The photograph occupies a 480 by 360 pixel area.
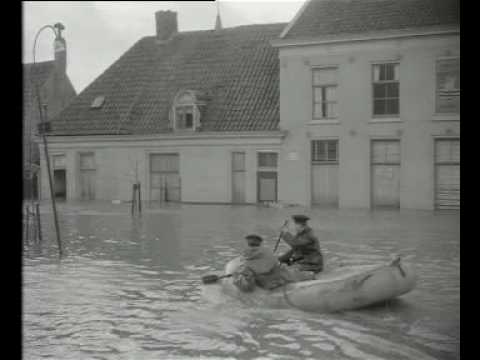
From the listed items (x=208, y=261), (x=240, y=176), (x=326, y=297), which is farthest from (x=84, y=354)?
(x=240, y=176)

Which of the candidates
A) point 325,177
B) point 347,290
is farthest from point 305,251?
point 325,177

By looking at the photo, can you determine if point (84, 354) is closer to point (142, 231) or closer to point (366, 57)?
point (142, 231)

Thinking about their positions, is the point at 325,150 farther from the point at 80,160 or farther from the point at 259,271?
the point at 259,271

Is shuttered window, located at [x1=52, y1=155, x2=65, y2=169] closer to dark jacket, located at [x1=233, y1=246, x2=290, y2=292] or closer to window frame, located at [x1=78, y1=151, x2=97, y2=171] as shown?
window frame, located at [x1=78, y1=151, x2=97, y2=171]

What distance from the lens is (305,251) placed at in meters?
8.02

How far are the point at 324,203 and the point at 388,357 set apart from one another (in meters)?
11.5

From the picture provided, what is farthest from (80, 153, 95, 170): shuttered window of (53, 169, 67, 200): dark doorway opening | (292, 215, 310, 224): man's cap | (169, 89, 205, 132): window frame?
(292, 215, 310, 224): man's cap

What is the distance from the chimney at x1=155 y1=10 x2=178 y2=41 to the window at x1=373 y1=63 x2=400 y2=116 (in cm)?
774

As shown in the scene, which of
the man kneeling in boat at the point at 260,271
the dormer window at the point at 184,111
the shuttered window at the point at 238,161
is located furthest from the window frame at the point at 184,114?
the man kneeling in boat at the point at 260,271

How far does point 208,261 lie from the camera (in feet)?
35.8

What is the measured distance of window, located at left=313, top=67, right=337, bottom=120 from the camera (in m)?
17.6

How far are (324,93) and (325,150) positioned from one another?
66.6 inches

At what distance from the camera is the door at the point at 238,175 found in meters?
17.1
